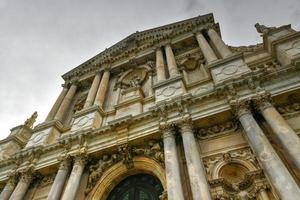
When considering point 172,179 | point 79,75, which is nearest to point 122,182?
point 172,179

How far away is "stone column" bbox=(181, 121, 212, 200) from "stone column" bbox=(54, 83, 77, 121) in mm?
8019

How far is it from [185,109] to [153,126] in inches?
53.3

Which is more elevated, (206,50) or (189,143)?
(206,50)

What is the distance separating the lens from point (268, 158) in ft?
19.5

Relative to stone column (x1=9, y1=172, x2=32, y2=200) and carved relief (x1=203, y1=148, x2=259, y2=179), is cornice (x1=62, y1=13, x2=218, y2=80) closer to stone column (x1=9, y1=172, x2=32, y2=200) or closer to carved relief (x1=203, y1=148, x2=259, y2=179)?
stone column (x1=9, y1=172, x2=32, y2=200)

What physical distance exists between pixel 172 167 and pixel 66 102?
9.90 metres

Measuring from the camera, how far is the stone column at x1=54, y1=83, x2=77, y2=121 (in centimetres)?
1344

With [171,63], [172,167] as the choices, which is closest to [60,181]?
[172,167]

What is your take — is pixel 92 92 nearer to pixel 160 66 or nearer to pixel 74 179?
pixel 160 66

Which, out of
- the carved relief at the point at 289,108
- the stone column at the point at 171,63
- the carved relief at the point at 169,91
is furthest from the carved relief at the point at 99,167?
the carved relief at the point at 289,108

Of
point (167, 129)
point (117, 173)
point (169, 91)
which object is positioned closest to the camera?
point (167, 129)

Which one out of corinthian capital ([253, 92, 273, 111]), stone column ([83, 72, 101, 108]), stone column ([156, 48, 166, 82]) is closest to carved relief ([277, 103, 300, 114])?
corinthian capital ([253, 92, 273, 111])

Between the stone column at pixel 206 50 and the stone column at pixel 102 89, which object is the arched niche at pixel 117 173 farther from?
the stone column at pixel 206 50

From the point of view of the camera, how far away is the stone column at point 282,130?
5.83 metres
